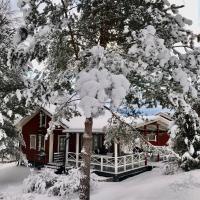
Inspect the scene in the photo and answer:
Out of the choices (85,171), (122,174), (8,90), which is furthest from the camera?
(122,174)

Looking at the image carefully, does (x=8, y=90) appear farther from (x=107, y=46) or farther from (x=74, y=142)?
(x=74, y=142)

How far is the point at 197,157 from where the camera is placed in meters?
21.5

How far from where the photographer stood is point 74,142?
104 feet

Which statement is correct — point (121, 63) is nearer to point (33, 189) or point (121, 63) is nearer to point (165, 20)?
point (165, 20)

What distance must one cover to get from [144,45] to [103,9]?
2900 millimetres

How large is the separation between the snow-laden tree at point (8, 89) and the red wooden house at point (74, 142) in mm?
3499

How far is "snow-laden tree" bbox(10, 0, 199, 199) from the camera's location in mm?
10234

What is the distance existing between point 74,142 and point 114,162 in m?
6.46

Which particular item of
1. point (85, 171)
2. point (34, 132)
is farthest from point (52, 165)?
point (85, 171)

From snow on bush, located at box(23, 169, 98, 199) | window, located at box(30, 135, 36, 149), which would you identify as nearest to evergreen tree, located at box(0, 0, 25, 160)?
snow on bush, located at box(23, 169, 98, 199)

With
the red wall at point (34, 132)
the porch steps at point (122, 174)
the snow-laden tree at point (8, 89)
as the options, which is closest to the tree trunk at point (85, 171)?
the snow-laden tree at point (8, 89)

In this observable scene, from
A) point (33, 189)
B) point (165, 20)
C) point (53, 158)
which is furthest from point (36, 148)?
point (165, 20)

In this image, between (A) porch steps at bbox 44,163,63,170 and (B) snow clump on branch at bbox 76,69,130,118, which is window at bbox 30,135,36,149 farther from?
(B) snow clump on branch at bbox 76,69,130,118

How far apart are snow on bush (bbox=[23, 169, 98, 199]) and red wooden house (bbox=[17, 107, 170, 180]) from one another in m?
4.34
